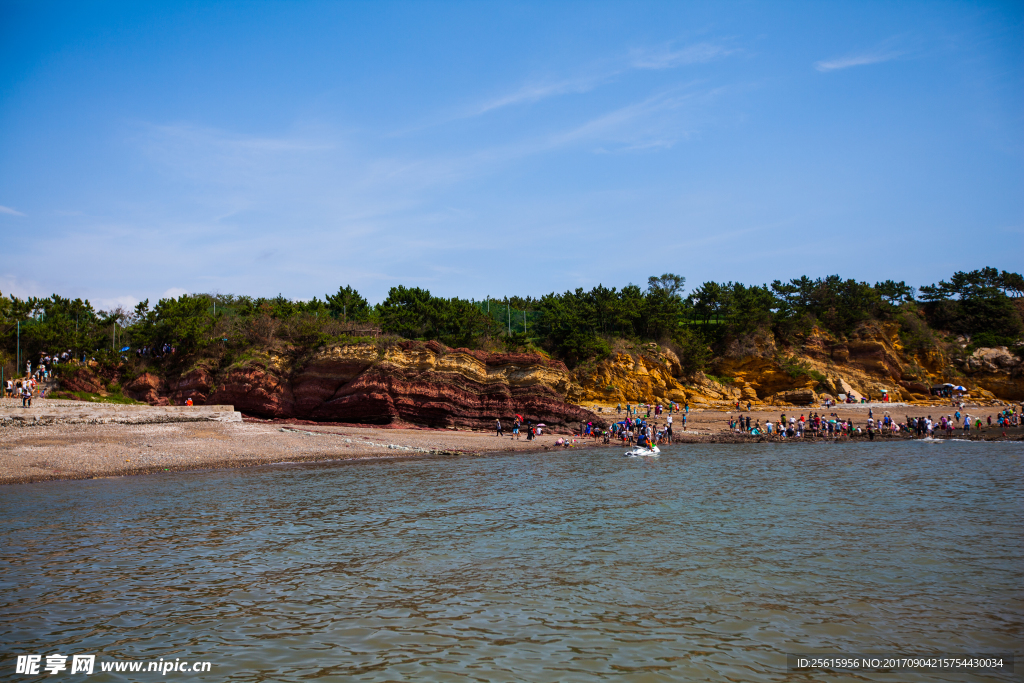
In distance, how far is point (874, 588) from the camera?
911 cm

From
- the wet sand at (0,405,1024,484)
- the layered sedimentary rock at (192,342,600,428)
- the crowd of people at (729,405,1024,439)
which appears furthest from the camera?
the crowd of people at (729,405,1024,439)

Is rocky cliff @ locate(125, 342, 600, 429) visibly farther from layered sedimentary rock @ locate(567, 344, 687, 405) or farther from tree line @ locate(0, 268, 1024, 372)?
layered sedimentary rock @ locate(567, 344, 687, 405)

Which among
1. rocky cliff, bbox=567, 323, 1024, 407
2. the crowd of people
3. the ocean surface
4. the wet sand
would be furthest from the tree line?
the ocean surface

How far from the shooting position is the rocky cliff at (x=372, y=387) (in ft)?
121

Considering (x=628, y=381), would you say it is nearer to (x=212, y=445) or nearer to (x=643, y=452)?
(x=643, y=452)

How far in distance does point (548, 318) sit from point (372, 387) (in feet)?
75.4

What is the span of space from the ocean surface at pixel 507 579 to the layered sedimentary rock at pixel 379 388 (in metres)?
18.0

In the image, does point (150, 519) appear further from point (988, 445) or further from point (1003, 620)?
point (988, 445)

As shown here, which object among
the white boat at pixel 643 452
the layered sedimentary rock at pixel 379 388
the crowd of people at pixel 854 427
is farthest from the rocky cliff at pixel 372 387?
the crowd of people at pixel 854 427

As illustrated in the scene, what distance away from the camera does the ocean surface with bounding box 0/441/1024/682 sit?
6.89 metres

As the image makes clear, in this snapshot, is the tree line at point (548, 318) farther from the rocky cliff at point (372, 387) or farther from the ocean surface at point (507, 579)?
the ocean surface at point (507, 579)

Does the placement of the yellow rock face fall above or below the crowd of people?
A: above

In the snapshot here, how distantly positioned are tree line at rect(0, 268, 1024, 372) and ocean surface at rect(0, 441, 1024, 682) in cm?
2417

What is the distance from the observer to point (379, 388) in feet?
119
